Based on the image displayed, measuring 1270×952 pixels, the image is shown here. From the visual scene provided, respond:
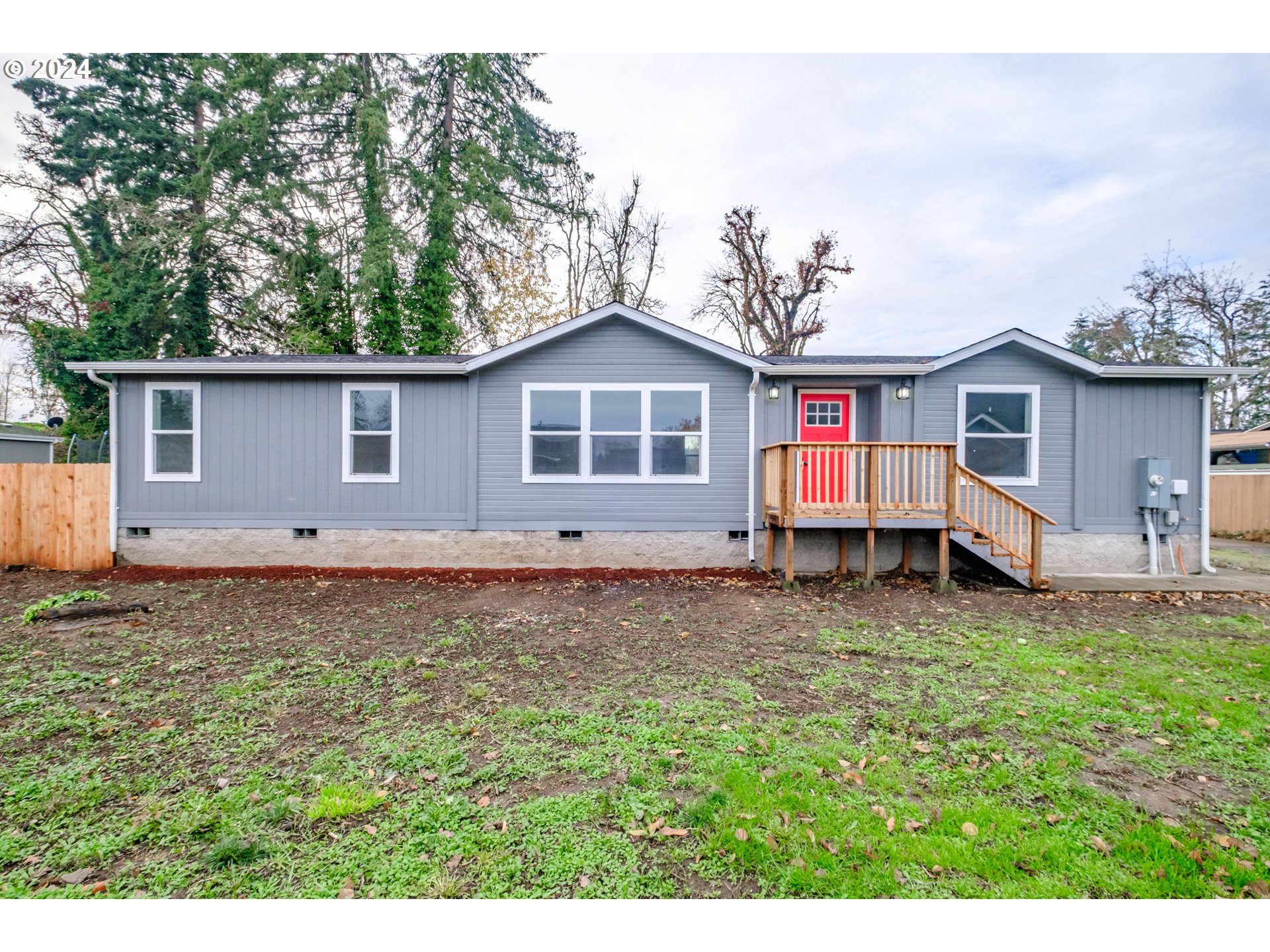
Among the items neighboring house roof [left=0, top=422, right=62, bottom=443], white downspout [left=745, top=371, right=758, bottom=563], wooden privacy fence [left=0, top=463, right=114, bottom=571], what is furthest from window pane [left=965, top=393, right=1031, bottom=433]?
neighboring house roof [left=0, top=422, right=62, bottom=443]

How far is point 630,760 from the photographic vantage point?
9.59 feet

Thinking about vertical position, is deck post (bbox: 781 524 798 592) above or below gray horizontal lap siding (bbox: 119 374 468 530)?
below

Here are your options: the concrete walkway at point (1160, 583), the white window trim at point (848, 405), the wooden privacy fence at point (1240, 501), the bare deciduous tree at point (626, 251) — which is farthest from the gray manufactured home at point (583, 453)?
the bare deciduous tree at point (626, 251)

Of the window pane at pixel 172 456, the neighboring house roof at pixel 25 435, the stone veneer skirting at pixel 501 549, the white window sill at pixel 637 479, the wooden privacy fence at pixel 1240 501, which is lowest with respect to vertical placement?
the stone veneer skirting at pixel 501 549

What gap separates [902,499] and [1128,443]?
412cm

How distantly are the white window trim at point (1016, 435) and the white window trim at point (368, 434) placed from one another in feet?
28.2

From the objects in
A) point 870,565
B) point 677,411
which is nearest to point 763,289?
point 677,411

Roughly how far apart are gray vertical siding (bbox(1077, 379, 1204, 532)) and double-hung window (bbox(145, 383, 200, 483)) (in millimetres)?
13663

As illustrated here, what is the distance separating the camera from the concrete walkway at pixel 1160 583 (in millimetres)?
7070

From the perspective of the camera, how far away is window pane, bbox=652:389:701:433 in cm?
825

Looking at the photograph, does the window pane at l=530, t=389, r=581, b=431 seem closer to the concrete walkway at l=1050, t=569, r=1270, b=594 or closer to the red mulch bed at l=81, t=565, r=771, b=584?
the red mulch bed at l=81, t=565, r=771, b=584

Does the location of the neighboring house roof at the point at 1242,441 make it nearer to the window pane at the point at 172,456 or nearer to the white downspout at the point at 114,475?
the window pane at the point at 172,456

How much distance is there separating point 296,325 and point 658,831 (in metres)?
16.7

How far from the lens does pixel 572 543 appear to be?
828 centimetres
